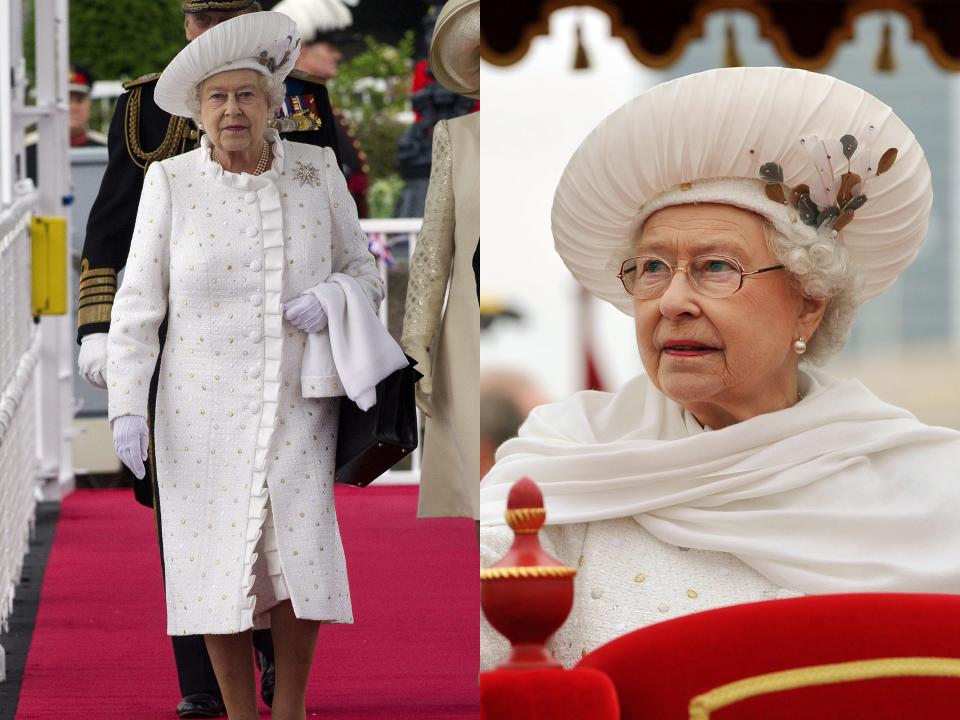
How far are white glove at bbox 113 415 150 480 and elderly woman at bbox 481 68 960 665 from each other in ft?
1.35

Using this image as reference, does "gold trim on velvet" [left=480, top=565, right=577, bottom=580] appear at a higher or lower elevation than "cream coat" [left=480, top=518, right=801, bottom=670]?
higher

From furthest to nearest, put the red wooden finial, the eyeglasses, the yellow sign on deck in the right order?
the yellow sign on deck, the eyeglasses, the red wooden finial

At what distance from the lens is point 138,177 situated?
179 centimetres

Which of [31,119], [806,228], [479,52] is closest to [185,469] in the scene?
[479,52]

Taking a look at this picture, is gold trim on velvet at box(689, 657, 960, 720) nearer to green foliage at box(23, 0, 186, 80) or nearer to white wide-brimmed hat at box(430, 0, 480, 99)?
white wide-brimmed hat at box(430, 0, 480, 99)

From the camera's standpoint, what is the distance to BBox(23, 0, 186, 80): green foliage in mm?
1858

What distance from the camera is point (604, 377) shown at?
5.92ft

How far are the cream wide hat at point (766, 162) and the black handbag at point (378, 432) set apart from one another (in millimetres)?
317

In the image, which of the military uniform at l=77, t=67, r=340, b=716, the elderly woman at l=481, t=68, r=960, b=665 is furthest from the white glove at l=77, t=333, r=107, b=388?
the elderly woman at l=481, t=68, r=960, b=665

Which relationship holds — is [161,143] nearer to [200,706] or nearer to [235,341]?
[235,341]

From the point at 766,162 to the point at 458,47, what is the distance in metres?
0.45

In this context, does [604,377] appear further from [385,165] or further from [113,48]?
[113,48]

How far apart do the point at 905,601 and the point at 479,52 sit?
0.86m

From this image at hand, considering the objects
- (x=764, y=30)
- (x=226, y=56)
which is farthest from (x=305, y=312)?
(x=764, y=30)
